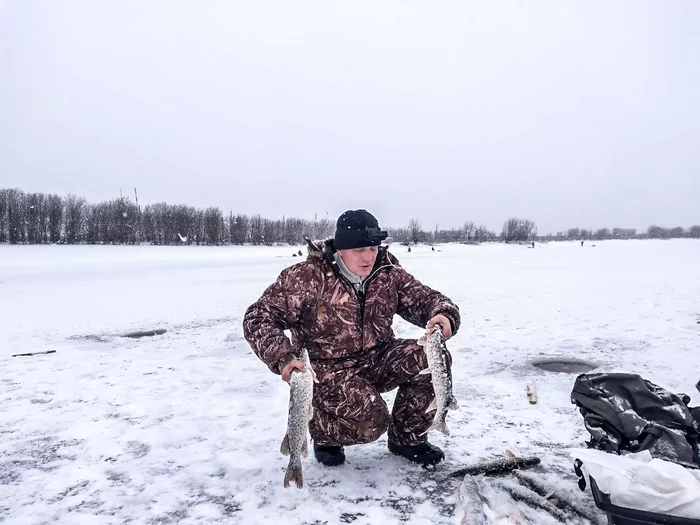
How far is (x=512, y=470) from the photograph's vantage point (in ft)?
10.1

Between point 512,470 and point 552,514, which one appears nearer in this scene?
point 552,514

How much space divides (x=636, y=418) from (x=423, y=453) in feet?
4.47

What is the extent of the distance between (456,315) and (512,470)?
3.54 ft

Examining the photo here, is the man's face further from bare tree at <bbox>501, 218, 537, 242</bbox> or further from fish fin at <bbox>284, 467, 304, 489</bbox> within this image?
bare tree at <bbox>501, 218, 537, 242</bbox>

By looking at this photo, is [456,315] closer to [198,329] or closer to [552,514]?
[552,514]

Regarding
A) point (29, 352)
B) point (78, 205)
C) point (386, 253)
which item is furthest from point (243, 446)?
point (78, 205)

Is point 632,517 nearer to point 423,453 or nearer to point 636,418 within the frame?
point 636,418

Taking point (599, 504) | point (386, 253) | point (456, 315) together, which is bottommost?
point (599, 504)

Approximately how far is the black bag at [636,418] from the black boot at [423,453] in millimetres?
994

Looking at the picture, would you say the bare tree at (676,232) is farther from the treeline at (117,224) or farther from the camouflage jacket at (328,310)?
the camouflage jacket at (328,310)

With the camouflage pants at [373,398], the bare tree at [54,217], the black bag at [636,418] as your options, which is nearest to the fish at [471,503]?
the camouflage pants at [373,398]

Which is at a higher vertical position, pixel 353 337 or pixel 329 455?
pixel 353 337

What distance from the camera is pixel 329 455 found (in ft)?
10.8

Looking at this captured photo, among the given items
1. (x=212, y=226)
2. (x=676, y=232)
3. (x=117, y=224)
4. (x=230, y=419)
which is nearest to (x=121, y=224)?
(x=117, y=224)
